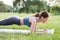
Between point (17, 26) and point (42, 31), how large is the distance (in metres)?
0.24

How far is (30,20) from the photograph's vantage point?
1595mm

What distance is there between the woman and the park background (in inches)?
1.3

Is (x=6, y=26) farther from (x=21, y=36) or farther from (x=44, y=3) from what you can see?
(x=44, y=3)

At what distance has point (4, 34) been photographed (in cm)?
163

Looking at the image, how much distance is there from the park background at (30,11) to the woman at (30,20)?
3 cm

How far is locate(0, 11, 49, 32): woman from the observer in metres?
1.58

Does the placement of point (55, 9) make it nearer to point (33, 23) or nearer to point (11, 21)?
point (33, 23)

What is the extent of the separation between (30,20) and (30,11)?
0.09 meters

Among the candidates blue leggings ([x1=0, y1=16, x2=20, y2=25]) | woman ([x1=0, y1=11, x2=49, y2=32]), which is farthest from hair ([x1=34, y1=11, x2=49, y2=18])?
blue leggings ([x1=0, y1=16, x2=20, y2=25])

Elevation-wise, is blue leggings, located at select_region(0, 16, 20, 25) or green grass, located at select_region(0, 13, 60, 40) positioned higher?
blue leggings, located at select_region(0, 16, 20, 25)

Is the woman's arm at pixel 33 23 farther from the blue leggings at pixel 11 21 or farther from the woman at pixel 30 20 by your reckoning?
the blue leggings at pixel 11 21

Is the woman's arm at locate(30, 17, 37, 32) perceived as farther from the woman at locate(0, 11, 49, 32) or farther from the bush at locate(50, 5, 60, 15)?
the bush at locate(50, 5, 60, 15)

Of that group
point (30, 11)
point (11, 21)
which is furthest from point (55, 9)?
point (11, 21)

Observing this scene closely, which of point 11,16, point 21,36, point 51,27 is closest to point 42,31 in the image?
point 51,27
